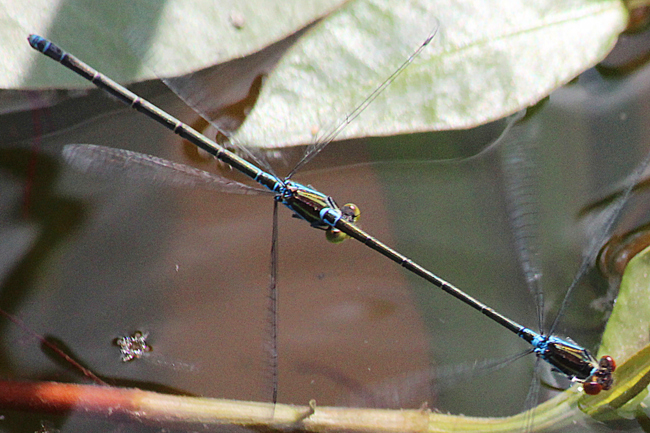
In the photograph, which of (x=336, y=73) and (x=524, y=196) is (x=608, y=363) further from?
(x=336, y=73)

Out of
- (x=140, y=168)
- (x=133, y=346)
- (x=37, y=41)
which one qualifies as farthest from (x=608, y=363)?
(x=37, y=41)

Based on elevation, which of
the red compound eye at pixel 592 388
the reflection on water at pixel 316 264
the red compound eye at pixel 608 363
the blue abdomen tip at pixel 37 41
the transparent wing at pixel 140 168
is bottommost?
the red compound eye at pixel 592 388

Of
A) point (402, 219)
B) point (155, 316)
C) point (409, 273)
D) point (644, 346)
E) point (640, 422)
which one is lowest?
point (640, 422)

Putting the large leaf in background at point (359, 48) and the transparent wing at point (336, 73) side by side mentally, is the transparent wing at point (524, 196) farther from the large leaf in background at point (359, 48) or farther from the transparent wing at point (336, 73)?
the transparent wing at point (336, 73)

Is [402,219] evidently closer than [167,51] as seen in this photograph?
No

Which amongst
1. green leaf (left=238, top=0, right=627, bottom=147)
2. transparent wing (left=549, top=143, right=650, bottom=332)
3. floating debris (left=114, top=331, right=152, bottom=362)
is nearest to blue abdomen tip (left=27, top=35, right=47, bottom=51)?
green leaf (left=238, top=0, right=627, bottom=147)

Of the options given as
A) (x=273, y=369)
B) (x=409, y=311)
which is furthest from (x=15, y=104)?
(x=409, y=311)

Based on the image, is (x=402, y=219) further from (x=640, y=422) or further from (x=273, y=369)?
(x=640, y=422)

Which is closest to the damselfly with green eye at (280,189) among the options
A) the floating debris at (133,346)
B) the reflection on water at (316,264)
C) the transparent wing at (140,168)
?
the transparent wing at (140,168)
